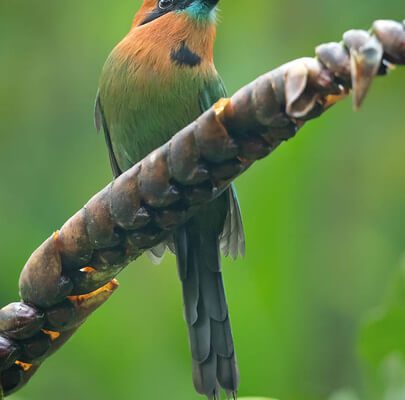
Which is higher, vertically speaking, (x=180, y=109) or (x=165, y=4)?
(x=165, y=4)

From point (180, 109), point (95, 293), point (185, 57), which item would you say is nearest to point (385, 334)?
point (95, 293)

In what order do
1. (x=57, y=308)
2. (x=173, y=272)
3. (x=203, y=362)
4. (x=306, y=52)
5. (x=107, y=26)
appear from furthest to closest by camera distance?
(x=107, y=26) → (x=306, y=52) → (x=173, y=272) → (x=203, y=362) → (x=57, y=308)

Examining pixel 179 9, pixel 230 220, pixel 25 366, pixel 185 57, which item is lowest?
pixel 230 220

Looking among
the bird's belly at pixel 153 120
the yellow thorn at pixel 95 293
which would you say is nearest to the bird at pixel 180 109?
the bird's belly at pixel 153 120

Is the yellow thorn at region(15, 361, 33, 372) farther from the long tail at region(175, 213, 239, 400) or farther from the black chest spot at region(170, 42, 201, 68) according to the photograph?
the black chest spot at region(170, 42, 201, 68)

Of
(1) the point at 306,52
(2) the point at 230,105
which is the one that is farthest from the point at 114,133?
(2) the point at 230,105

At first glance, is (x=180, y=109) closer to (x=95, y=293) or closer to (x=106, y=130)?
(x=106, y=130)

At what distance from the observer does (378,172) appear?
4074 mm

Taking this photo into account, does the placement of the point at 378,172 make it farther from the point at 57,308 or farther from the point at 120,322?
the point at 57,308

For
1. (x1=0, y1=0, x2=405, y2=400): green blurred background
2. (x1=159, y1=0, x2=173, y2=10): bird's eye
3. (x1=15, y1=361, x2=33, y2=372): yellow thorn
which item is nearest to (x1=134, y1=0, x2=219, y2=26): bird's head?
(x1=159, y1=0, x2=173, y2=10): bird's eye

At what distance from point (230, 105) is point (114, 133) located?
1.92 meters

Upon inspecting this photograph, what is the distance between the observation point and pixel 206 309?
306cm

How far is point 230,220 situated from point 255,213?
0.34 meters

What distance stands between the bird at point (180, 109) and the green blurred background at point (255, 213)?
0.23 meters
